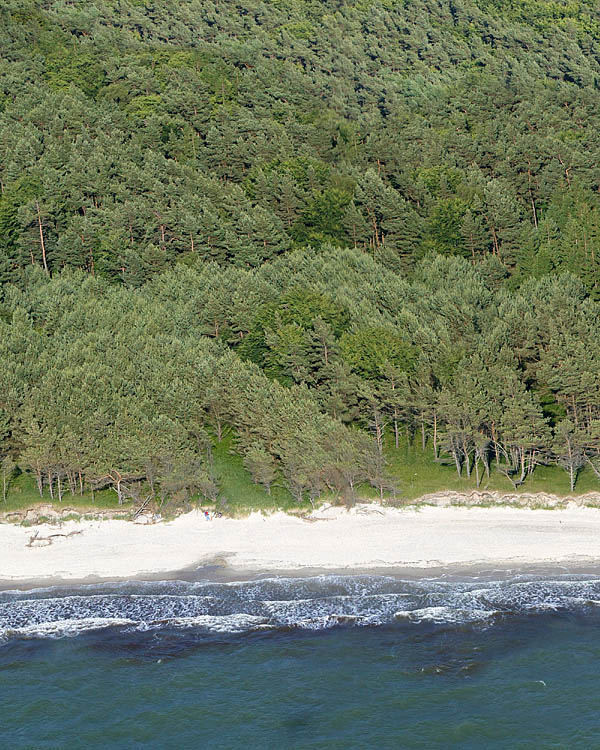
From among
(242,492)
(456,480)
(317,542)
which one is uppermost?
(242,492)

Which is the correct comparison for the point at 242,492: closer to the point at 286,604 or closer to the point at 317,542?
the point at 317,542

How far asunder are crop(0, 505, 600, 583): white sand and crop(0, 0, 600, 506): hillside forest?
314 cm

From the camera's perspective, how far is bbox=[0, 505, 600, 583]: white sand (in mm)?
51594

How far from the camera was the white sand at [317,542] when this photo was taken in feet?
169

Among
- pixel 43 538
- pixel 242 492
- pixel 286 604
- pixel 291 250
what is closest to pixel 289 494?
pixel 242 492

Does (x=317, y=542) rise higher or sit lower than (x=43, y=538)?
lower

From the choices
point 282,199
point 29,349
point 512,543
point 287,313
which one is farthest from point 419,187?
point 512,543

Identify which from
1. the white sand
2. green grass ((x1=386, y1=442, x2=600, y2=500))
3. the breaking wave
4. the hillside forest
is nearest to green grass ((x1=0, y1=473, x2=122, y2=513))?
the hillside forest

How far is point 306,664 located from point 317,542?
527 inches

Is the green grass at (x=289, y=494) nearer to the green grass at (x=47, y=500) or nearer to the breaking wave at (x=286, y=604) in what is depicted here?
the green grass at (x=47, y=500)

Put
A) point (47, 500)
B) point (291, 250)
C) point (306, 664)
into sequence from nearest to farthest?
1. point (306, 664)
2. point (47, 500)
3. point (291, 250)

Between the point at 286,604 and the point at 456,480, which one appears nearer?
the point at 286,604

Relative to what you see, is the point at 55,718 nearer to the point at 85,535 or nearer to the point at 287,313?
the point at 85,535

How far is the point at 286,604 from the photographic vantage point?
4738cm
